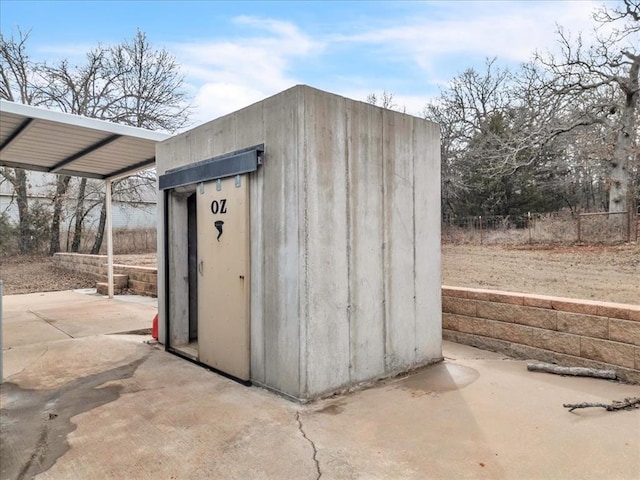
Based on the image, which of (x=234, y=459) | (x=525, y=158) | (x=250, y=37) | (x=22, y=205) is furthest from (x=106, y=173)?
(x=525, y=158)

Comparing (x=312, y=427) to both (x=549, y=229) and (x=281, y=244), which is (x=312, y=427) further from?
(x=549, y=229)

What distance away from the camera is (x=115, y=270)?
1108cm

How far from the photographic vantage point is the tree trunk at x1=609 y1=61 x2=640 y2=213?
1589cm

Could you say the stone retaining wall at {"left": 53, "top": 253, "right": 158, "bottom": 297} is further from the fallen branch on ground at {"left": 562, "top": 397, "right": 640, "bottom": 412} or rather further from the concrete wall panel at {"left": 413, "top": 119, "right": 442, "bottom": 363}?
the fallen branch on ground at {"left": 562, "top": 397, "right": 640, "bottom": 412}

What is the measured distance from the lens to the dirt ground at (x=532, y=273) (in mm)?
7402

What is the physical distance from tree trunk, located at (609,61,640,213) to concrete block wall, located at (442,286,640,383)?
567 inches

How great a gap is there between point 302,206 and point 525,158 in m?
20.1

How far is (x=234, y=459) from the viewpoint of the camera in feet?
8.45

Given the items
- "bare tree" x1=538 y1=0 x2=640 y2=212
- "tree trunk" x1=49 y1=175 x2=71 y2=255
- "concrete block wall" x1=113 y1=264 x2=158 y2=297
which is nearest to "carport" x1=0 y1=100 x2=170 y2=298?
"concrete block wall" x1=113 y1=264 x2=158 y2=297

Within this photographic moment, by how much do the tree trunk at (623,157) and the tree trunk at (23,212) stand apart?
2385 centimetres

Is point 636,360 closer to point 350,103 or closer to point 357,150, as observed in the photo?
point 357,150

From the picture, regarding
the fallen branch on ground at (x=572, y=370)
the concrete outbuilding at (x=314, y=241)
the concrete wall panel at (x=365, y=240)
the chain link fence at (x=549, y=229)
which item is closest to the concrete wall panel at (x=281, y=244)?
the concrete outbuilding at (x=314, y=241)

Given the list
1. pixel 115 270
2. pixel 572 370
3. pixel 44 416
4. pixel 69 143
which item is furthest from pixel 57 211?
pixel 572 370

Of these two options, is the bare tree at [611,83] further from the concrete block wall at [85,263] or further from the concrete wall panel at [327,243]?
the concrete block wall at [85,263]
